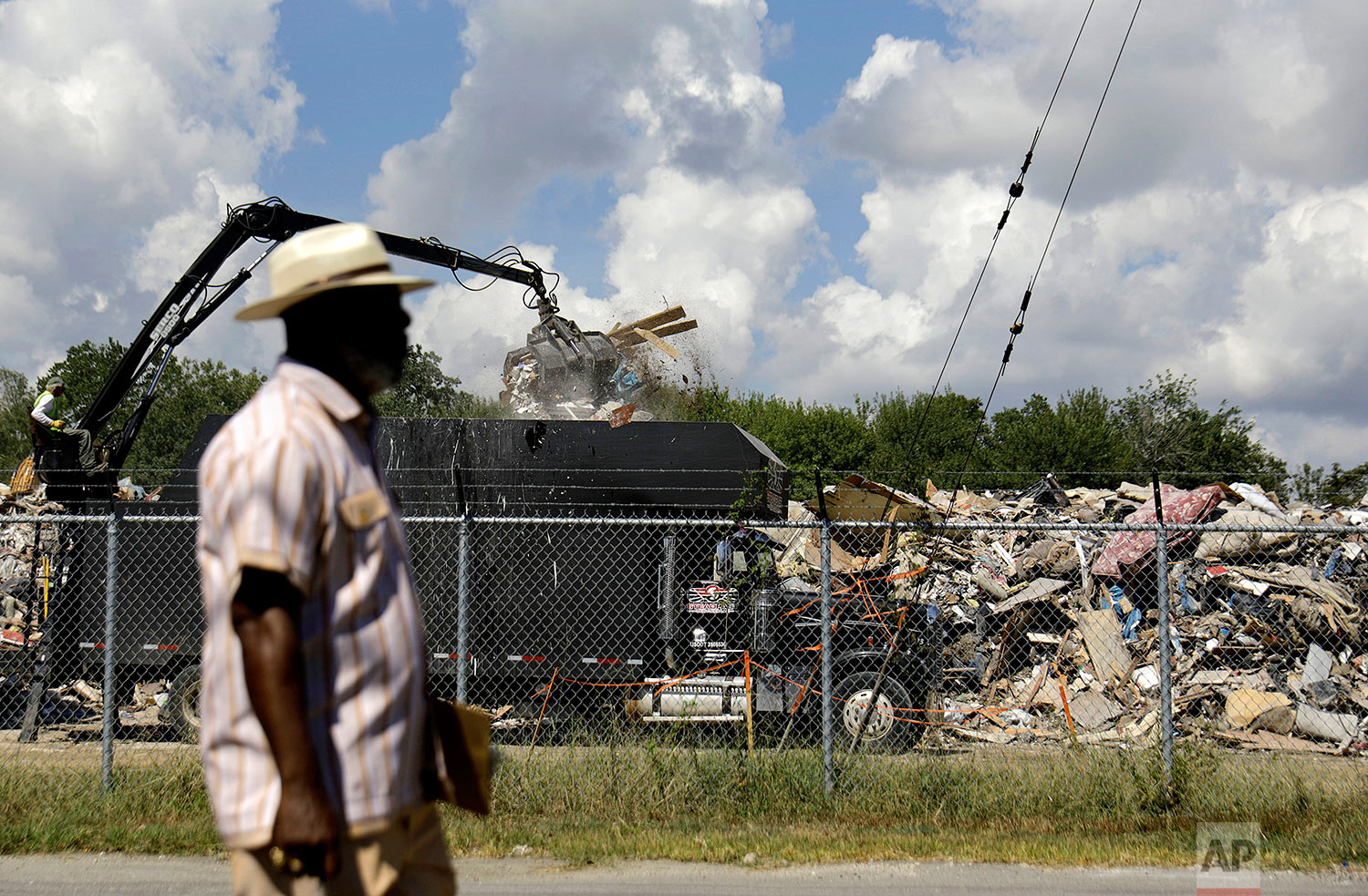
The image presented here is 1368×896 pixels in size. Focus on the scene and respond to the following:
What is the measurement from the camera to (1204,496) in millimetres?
14141

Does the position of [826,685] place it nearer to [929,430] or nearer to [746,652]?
[746,652]

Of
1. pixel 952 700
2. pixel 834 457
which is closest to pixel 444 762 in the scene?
pixel 952 700

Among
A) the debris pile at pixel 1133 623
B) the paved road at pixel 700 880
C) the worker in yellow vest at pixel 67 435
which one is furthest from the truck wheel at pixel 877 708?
the worker in yellow vest at pixel 67 435

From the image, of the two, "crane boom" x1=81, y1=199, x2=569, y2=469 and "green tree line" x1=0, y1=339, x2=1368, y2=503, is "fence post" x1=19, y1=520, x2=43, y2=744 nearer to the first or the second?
"crane boom" x1=81, y1=199, x2=569, y2=469

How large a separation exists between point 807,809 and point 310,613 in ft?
16.0

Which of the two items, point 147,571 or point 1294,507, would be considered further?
point 1294,507

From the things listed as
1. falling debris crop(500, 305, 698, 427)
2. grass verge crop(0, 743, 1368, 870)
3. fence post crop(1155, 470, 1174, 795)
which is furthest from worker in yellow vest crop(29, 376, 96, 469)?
fence post crop(1155, 470, 1174, 795)

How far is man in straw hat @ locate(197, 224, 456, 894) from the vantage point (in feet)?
5.88

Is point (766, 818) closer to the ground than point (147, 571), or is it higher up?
closer to the ground

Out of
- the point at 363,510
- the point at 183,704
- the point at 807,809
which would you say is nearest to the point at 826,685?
the point at 807,809

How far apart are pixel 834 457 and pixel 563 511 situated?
52.3m

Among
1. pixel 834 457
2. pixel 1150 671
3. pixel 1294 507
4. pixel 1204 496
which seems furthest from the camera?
pixel 834 457

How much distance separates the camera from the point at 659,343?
599 inches

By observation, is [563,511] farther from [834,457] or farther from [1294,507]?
[834,457]
